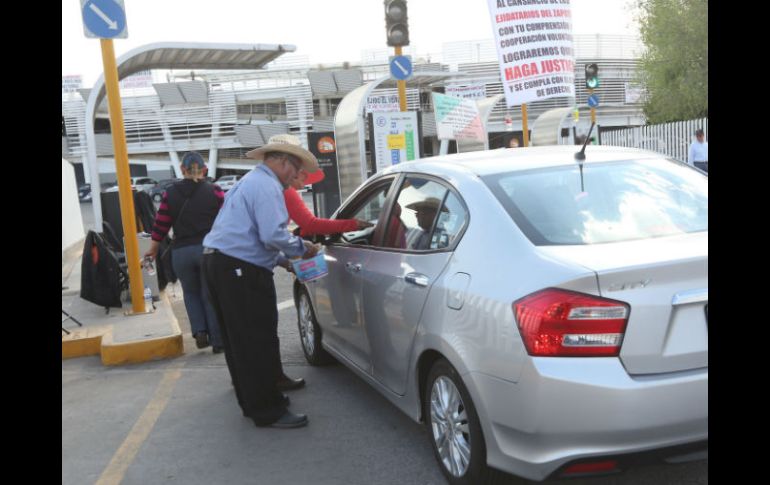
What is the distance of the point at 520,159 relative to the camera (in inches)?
144

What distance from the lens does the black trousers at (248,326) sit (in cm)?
427

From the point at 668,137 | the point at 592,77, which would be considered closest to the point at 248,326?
the point at 592,77

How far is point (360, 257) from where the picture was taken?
14.2ft

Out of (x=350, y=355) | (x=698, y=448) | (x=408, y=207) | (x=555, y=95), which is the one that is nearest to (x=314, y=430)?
(x=350, y=355)

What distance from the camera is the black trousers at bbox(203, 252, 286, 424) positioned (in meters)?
4.27

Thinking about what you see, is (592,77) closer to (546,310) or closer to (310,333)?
(310,333)

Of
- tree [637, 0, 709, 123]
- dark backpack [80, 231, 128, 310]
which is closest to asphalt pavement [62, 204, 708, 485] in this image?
dark backpack [80, 231, 128, 310]

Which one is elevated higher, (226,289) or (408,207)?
(408,207)

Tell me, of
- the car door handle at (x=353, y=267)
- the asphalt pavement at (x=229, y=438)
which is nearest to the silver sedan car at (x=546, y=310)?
the car door handle at (x=353, y=267)

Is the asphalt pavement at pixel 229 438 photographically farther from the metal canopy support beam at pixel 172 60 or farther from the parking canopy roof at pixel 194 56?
the parking canopy roof at pixel 194 56

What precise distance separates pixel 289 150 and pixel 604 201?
6.73 ft

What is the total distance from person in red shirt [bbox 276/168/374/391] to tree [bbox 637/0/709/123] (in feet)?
84.3
